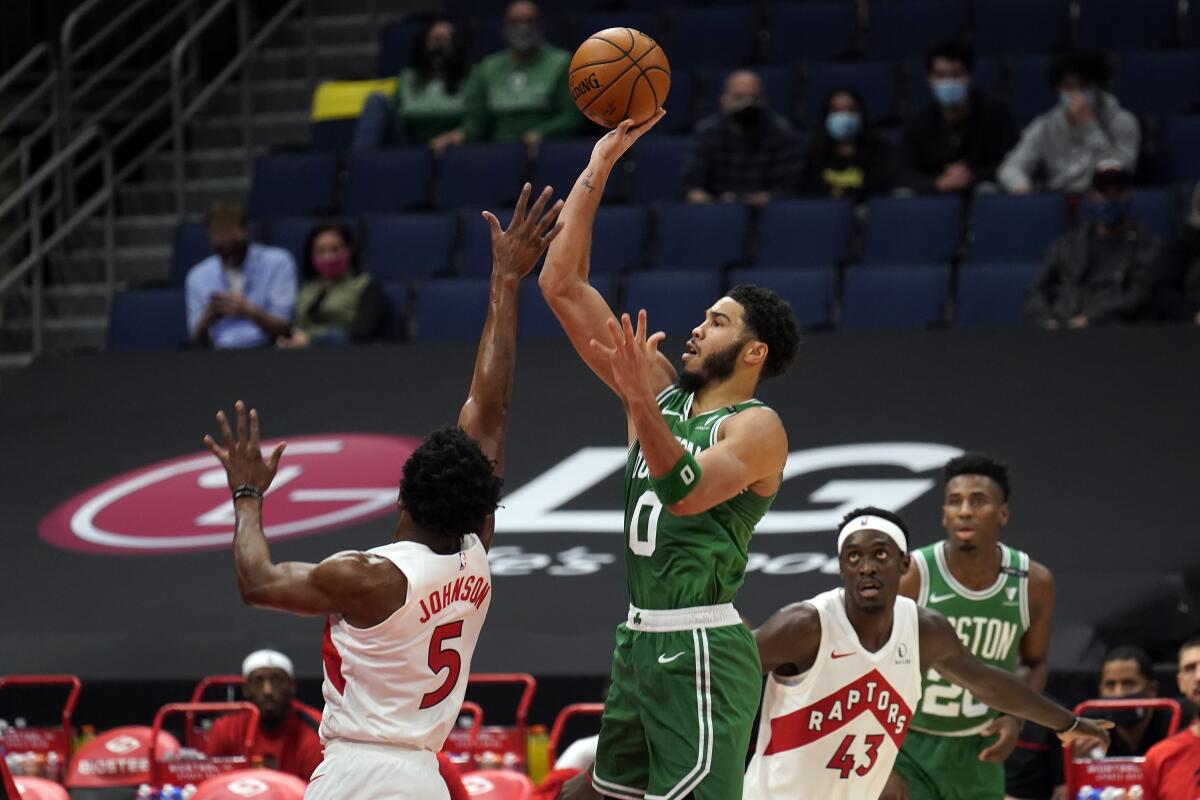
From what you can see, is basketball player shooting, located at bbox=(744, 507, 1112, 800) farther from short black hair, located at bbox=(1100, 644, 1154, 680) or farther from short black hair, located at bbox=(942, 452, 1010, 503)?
short black hair, located at bbox=(1100, 644, 1154, 680)

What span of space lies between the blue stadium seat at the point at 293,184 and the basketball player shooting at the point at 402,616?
830cm

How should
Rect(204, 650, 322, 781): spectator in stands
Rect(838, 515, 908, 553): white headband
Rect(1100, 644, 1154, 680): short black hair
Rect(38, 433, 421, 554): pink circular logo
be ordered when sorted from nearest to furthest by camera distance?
Rect(838, 515, 908, 553): white headband → Rect(1100, 644, 1154, 680): short black hair → Rect(204, 650, 322, 781): spectator in stands → Rect(38, 433, 421, 554): pink circular logo

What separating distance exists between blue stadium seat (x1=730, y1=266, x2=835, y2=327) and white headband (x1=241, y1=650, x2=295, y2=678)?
368 centimetres

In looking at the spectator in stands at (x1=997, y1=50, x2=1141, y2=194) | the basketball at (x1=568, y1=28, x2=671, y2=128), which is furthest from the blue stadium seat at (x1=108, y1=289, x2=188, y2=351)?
the basketball at (x1=568, y1=28, x2=671, y2=128)

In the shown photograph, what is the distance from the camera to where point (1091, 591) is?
8.73m

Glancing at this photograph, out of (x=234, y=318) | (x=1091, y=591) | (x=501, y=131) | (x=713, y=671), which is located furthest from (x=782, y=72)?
(x=713, y=671)

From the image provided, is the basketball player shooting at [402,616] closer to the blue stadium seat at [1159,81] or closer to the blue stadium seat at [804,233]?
the blue stadium seat at [804,233]

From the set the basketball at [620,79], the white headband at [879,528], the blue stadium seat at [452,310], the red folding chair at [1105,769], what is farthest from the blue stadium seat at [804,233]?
the basketball at [620,79]

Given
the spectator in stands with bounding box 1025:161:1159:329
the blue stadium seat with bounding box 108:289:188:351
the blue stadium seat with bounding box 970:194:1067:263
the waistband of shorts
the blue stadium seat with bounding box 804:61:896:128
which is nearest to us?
the waistband of shorts

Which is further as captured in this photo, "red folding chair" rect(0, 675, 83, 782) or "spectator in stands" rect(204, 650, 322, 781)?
"red folding chair" rect(0, 675, 83, 782)

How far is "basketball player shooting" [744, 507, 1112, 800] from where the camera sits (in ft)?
20.2

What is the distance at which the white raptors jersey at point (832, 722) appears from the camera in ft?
20.3

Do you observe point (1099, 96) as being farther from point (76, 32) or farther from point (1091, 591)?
point (76, 32)

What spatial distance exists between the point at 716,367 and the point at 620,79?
1095 mm
